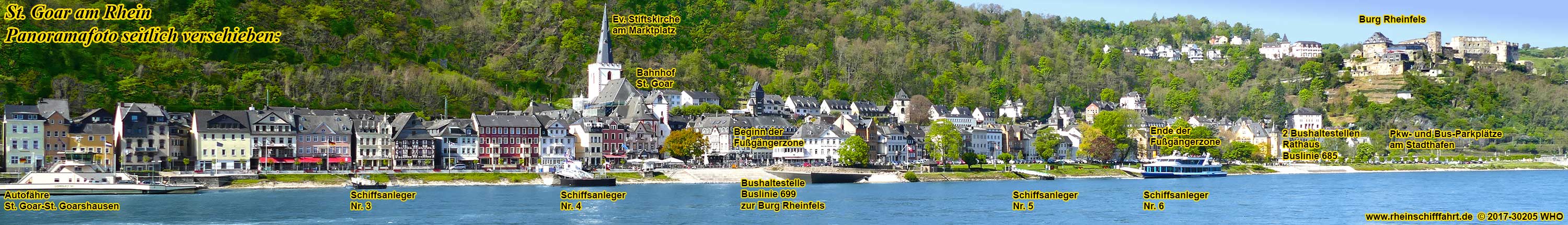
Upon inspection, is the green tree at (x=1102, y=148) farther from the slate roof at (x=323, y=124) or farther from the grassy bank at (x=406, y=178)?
the slate roof at (x=323, y=124)

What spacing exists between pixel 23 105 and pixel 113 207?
26.4 meters

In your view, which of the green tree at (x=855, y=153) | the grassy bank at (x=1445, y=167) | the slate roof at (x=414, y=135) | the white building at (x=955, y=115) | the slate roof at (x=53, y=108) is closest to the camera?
the slate roof at (x=53, y=108)

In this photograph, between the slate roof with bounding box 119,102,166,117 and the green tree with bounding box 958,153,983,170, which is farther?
the green tree with bounding box 958,153,983,170

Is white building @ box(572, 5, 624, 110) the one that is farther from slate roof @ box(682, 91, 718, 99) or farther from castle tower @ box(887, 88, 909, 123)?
castle tower @ box(887, 88, 909, 123)

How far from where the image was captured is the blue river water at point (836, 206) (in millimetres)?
55219

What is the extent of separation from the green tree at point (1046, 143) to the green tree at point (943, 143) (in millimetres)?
7357

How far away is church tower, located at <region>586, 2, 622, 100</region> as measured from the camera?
136m

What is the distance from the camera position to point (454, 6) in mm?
148250

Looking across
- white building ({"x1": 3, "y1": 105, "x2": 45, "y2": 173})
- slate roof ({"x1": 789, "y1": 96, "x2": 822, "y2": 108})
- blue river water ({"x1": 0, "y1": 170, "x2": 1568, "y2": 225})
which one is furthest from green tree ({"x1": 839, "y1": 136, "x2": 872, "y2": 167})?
white building ({"x1": 3, "y1": 105, "x2": 45, "y2": 173})

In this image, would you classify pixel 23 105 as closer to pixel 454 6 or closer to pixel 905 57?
pixel 454 6

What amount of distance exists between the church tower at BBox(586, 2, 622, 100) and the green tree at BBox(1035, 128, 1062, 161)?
38.4 m

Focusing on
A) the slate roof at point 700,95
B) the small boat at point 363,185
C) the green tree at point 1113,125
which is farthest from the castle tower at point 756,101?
the small boat at point 363,185

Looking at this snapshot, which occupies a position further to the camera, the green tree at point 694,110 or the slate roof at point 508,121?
the green tree at point 694,110

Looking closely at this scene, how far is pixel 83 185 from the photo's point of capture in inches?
2753
